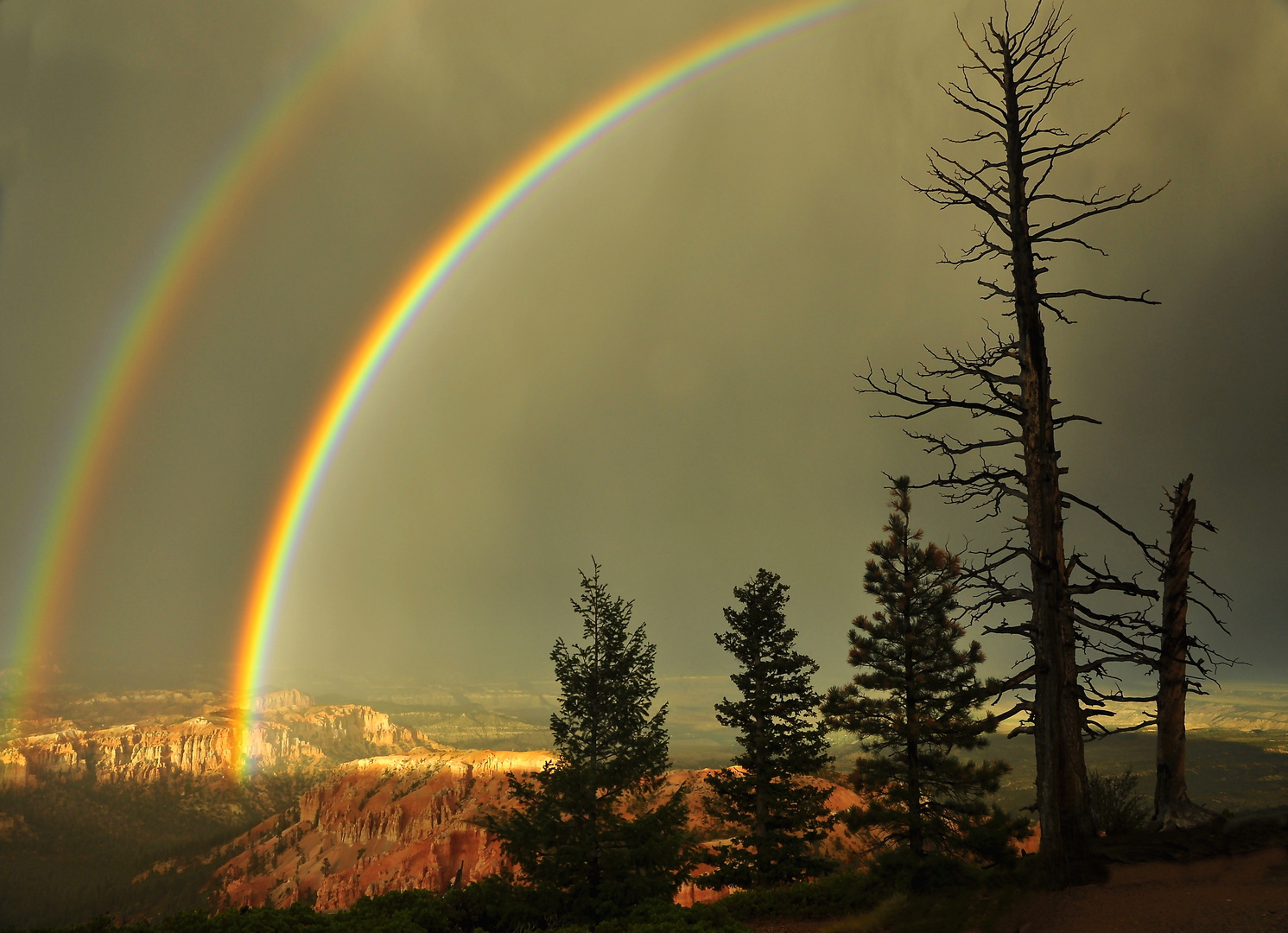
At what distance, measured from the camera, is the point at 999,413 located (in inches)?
537

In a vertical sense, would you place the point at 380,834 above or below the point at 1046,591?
below

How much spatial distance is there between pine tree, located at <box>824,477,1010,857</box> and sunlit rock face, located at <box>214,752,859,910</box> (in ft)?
206

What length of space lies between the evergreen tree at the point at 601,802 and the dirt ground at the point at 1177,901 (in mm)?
17164

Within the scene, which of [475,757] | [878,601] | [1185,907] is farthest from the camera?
[475,757]

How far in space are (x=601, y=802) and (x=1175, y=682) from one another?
19603mm

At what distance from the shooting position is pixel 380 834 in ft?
451

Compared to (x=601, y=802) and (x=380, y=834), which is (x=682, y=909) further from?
(x=380, y=834)

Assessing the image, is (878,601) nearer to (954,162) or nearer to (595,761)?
(595,761)

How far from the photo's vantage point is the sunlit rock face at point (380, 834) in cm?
10712

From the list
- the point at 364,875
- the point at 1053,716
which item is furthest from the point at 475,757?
the point at 1053,716

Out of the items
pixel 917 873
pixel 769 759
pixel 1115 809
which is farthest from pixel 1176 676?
pixel 769 759

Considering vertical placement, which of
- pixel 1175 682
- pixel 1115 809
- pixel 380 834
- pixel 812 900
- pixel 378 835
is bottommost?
pixel 378 835

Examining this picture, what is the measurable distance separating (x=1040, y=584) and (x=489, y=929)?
770 inches

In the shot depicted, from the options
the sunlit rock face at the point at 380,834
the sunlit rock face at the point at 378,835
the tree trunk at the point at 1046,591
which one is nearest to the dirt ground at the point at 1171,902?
the tree trunk at the point at 1046,591
